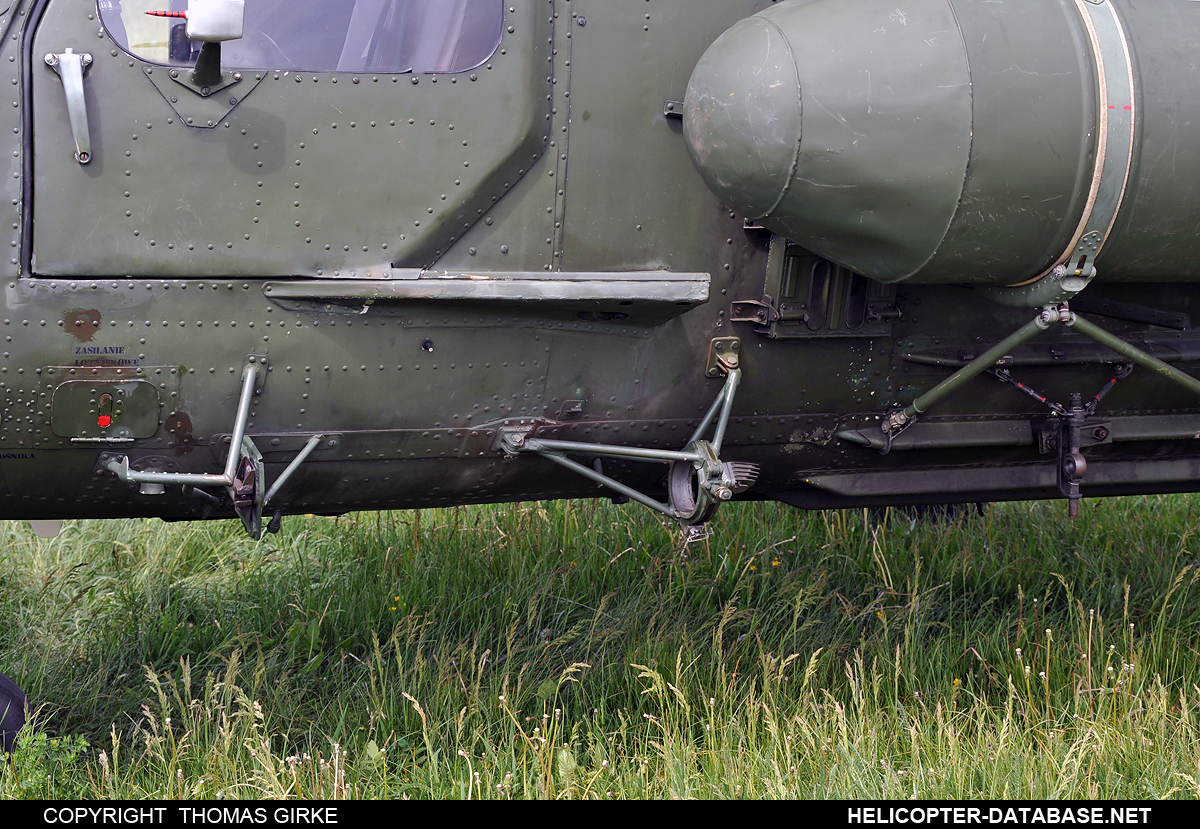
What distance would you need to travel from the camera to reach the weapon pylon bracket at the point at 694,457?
10.7 ft

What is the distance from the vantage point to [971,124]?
2.78 metres

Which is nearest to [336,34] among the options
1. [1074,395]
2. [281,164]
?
[281,164]

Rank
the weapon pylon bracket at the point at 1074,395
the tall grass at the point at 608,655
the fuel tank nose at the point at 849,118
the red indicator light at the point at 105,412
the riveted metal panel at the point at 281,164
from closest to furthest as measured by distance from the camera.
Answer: the fuel tank nose at the point at 849,118
the riveted metal panel at the point at 281,164
the red indicator light at the point at 105,412
the weapon pylon bracket at the point at 1074,395
the tall grass at the point at 608,655

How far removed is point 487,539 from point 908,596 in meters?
1.95

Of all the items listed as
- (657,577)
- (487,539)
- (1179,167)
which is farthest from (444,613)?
(1179,167)

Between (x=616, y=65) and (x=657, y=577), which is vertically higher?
(x=616, y=65)

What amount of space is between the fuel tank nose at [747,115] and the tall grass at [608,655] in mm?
1515

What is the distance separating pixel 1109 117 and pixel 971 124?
0.38 metres

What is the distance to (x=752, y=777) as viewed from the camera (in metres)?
3.33

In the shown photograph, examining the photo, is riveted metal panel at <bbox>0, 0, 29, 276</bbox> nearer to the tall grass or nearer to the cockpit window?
the cockpit window

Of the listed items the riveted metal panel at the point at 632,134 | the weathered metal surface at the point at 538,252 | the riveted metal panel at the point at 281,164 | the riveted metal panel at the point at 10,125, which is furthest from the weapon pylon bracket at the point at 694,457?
the riveted metal panel at the point at 10,125

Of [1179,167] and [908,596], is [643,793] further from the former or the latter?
[1179,167]
